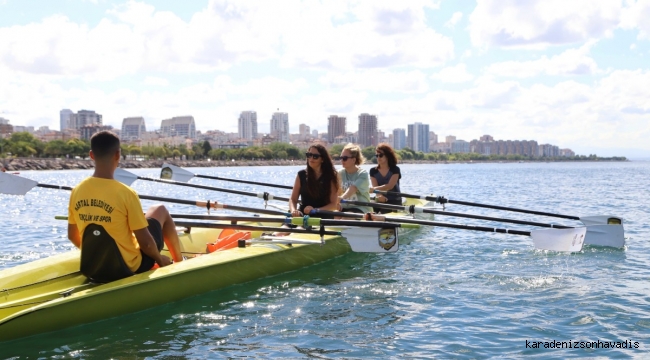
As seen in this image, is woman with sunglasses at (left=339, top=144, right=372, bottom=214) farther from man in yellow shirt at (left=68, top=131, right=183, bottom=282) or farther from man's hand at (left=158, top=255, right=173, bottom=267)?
man in yellow shirt at (left=68, top=131, right=183, bottom=282)

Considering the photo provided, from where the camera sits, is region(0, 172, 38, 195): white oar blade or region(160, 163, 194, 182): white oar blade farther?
region(160, 163, 194, 182): white oar blade

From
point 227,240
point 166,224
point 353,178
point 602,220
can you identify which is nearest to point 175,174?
point 353,178

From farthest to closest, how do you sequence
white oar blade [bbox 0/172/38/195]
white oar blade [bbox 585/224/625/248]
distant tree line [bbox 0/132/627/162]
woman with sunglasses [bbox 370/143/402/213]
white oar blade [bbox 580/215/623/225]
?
1. distant tree line [bbox 0/132/627/162]
2. woman with sunglasses [bbox 370/143/402/213]
3. white oar blade [bbox 580/215/623/225]
4. white oar blade [bbox 585/224/625/248]
5. white oar blade [bbox 0/172/38/195]

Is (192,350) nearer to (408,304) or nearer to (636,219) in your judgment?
(408,304)

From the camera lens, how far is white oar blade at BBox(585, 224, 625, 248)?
11.4 metres

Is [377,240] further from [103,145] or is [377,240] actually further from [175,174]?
[175,174]

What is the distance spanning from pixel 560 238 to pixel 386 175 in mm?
4903

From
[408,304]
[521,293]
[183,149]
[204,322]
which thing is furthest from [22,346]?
[183,149]

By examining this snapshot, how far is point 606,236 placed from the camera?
11.4 meters

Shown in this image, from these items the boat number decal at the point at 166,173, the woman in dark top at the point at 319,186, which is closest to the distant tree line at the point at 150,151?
the boat number decal at the point at 166,173

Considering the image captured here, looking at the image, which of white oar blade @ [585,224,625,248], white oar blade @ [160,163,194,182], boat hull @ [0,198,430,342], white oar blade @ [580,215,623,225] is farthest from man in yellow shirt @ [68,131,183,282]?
white oar blade @ [160,163,194,182]

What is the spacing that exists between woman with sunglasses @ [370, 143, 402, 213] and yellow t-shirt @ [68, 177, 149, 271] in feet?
26.4

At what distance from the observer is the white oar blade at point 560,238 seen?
9.77 meters

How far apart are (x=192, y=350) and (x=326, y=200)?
15.0 ft
